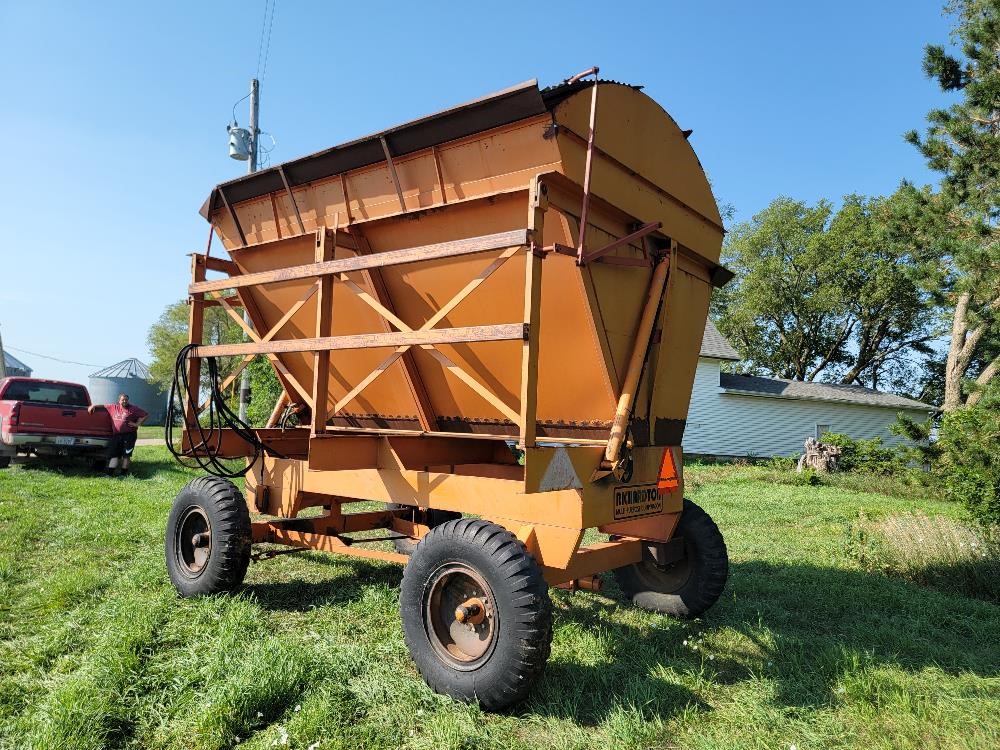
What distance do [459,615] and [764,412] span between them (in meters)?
22.8

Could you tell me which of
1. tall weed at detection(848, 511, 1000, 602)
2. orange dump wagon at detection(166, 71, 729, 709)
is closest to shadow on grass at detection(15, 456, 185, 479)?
orange dump wagon at detection(166, 71, 729, 709)

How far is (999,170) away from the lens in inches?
368

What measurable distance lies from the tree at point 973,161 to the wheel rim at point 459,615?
8.84 metres

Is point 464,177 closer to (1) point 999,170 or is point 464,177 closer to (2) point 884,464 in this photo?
(1) point 999,170

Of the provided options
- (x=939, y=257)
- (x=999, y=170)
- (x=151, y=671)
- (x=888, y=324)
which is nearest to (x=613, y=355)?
(x=151, y=671)

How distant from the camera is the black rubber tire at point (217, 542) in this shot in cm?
458

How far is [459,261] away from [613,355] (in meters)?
1.15

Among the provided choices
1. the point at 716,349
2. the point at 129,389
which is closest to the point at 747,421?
the point at 716,349

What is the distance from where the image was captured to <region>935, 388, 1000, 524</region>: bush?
299 inches

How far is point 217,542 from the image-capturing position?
459 centimetres

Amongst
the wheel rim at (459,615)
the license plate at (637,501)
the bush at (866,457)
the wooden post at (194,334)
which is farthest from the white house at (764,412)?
the wheel rim at (459,615)

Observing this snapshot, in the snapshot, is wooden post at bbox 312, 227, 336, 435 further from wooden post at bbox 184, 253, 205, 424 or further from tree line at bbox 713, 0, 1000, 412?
tree line at bbox 713, 0, 1000, 412

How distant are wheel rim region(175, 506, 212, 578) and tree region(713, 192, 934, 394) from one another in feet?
103

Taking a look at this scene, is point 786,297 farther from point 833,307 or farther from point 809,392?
point 809,392
